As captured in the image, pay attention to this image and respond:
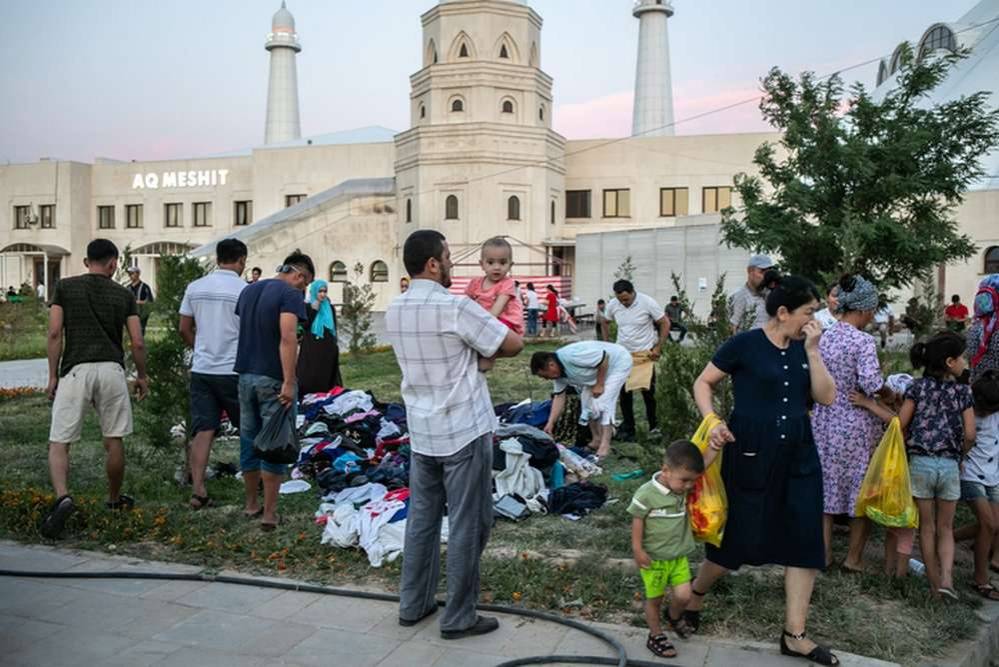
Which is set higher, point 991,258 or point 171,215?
point 171,215

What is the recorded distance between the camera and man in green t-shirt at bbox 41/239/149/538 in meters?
6.34

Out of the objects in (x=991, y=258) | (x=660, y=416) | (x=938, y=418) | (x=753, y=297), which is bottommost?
(x=660, y=416)

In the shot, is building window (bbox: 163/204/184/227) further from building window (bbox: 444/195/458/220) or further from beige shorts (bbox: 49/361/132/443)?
beige shorts (bbox: 49/361/132/443)

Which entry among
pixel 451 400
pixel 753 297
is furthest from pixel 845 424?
pixel 753 297

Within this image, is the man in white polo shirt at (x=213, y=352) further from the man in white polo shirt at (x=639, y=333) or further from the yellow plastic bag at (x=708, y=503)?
the man in white polo shirt at (x=639, y=333)

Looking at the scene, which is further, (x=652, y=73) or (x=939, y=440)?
(x=652, y=73)

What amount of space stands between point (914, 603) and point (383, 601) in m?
2.94

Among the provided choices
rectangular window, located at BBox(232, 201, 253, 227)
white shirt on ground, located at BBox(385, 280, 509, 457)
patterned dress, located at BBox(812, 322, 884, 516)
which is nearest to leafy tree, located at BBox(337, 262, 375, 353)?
patterned dress, located at BBox(812, 322, 884, 516)

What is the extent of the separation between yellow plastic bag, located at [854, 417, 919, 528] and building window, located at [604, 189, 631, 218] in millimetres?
39805

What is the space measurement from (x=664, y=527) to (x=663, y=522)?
2cm

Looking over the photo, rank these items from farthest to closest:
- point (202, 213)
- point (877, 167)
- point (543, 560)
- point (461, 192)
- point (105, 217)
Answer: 1. point (105, 217)
2. point (202, 213)
3. point (461, 192)
4. point (877, 167)
5. point (543, 560)

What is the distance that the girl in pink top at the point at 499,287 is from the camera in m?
5.43

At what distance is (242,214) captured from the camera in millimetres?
51438

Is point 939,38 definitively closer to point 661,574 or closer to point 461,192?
point 461,192
